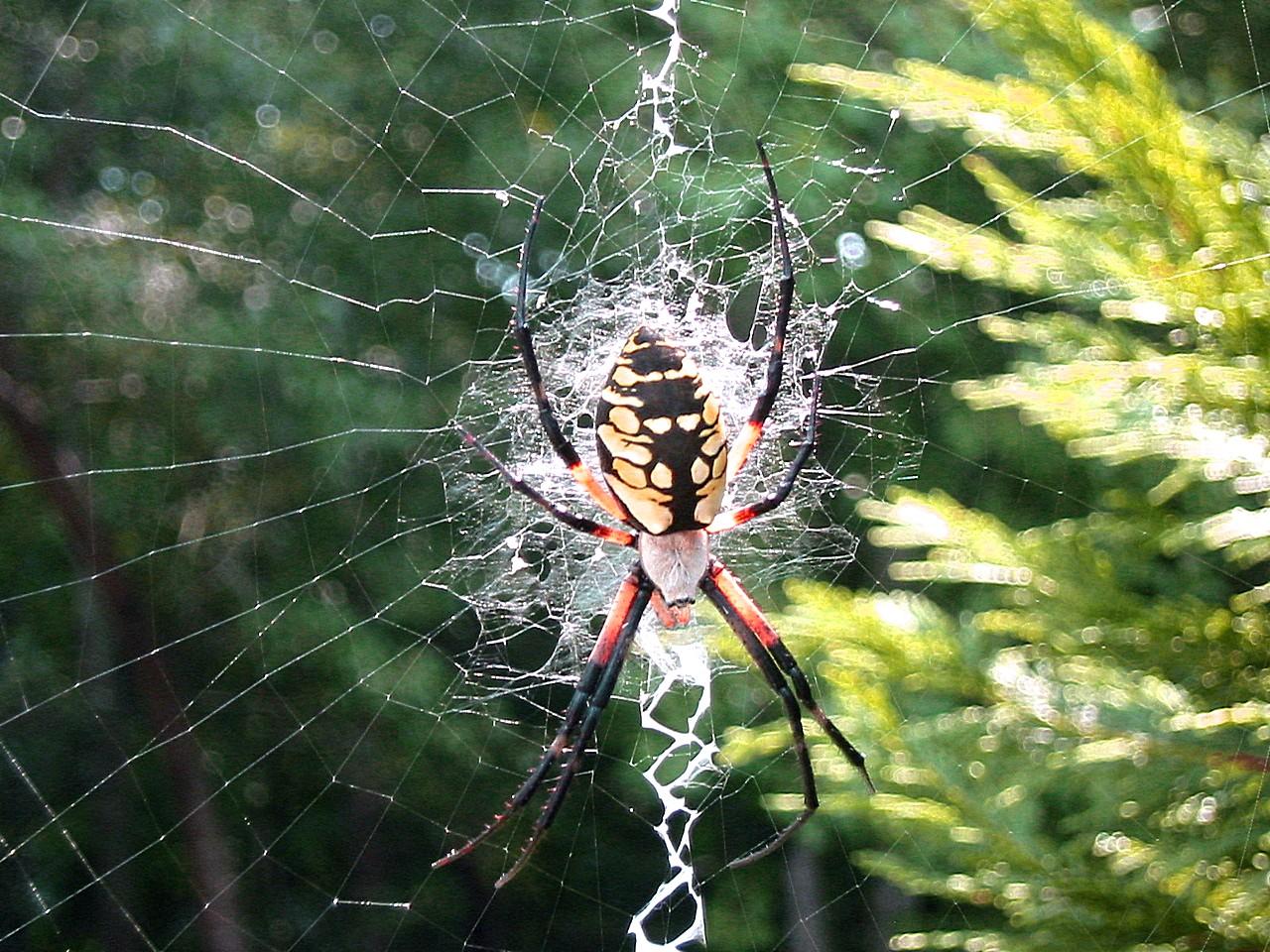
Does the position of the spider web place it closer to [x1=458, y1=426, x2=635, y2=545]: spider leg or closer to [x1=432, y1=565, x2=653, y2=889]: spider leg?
[x1=432, y1=565, x2=653, y2=889]: spider leg

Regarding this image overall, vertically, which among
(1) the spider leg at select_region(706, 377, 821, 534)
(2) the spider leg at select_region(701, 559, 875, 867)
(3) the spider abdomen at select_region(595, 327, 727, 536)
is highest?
(3) the spider abdomen at select_region(595, 327, 727, 536)

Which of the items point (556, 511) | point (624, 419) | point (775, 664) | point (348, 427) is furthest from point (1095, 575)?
point (348, 427)

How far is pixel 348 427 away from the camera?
7566 mm

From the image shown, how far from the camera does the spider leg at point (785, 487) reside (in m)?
3.31

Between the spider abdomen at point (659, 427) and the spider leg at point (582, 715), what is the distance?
67 cm

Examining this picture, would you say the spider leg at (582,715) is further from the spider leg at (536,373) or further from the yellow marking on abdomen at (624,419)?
the yellow marking on abdomen at (624,419)

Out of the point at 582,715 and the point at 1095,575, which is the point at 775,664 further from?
the point at 1095,575

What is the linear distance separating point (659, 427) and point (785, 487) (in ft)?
2.06

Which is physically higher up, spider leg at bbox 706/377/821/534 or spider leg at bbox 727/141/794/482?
spider leg at bbox 727/141/794/482

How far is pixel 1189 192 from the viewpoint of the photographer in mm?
1907

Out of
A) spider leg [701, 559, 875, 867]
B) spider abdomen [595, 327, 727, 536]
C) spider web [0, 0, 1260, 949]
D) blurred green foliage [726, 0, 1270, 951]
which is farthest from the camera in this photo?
spider web [0, 0, 1260, 949]

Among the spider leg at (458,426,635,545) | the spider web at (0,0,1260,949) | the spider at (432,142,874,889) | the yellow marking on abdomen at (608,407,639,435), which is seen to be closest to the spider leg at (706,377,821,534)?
the spider at (432,142,874,889)

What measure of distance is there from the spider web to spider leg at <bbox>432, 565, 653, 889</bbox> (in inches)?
31.4

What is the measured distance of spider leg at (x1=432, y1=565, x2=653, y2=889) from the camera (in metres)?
3.33
